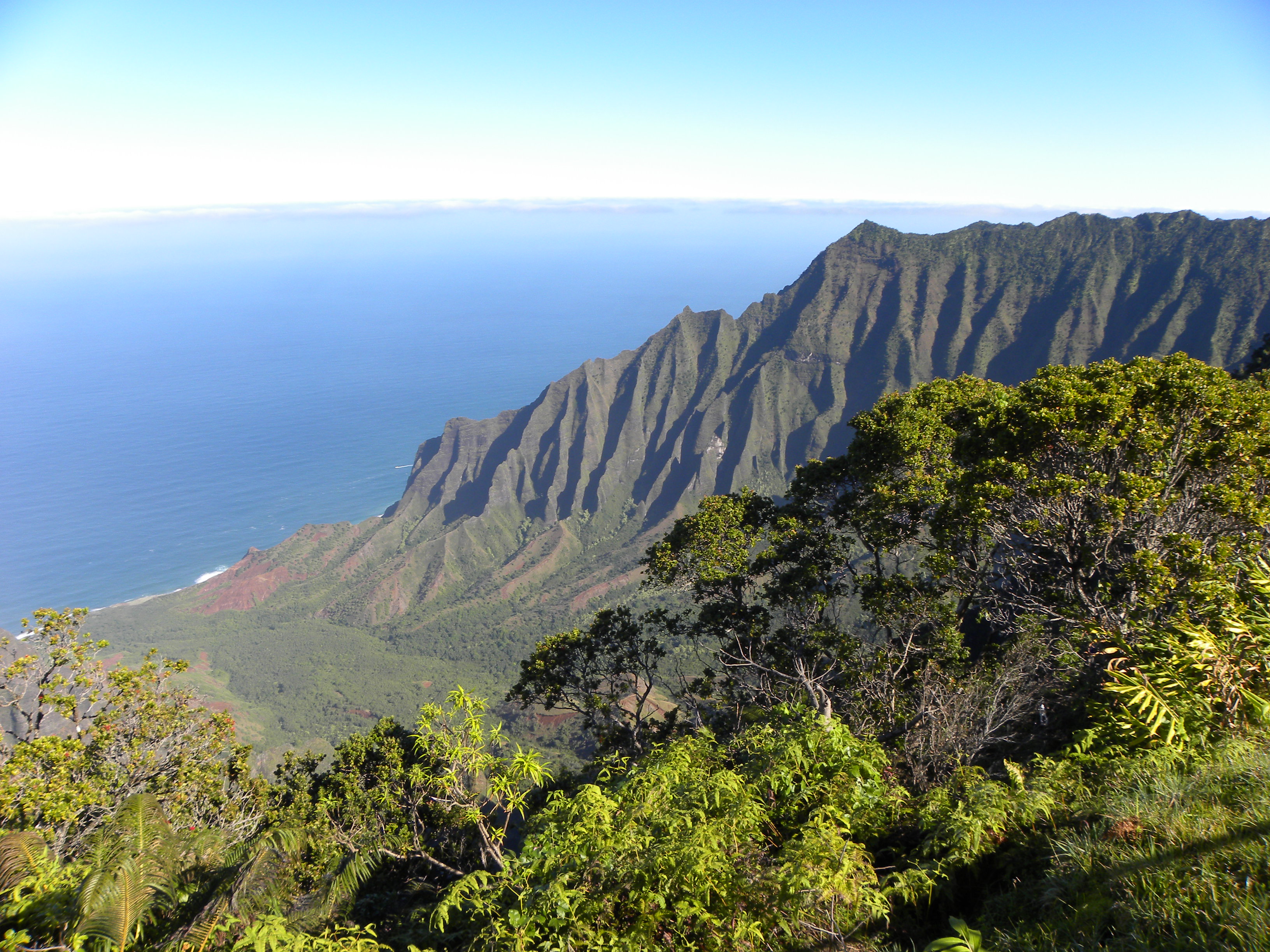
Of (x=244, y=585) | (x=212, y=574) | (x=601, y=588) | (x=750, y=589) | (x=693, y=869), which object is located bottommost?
(x=212, y=574)

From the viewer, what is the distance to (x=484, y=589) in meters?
132

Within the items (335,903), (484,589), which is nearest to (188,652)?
(484,589)

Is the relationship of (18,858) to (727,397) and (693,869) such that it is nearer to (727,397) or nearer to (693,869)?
(693,869)

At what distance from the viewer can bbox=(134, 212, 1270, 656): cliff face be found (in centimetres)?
12450

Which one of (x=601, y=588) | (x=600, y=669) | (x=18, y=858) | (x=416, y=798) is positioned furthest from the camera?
(x=601, y=588)

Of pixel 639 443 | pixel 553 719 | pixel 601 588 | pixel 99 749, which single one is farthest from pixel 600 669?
pixel 639 443

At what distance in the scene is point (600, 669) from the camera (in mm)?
23469

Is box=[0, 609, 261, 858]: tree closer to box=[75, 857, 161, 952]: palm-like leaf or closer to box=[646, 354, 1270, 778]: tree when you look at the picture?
box=[75, 857, 161, 952]: palm-like leaf

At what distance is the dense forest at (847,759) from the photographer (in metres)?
4.89

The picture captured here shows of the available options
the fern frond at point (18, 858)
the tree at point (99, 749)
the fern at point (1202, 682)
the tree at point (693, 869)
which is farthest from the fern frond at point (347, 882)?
the fern at point (1202, 682)

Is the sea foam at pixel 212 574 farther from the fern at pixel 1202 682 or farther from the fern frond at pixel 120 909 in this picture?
the fern at pixel 1202 682

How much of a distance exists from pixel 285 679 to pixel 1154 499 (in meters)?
122

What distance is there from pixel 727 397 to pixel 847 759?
164356 mm

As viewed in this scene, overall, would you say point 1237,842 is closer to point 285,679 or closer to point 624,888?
point 624,888
